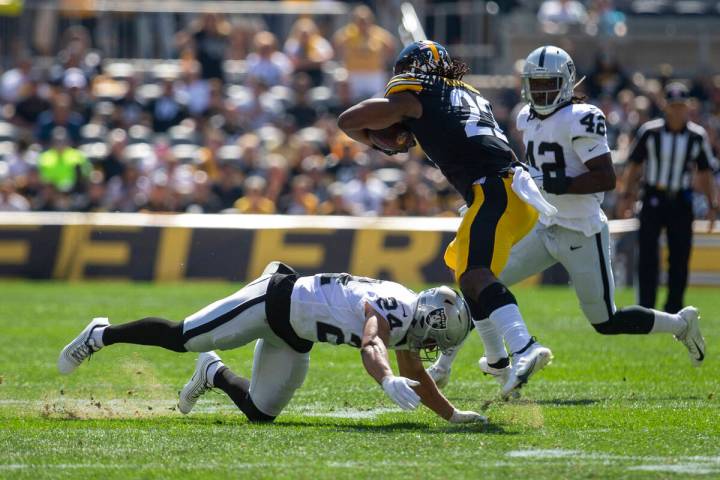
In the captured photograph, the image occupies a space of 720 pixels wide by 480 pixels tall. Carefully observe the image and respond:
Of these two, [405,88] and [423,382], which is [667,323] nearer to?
[423,382]

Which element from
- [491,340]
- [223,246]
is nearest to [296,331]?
[491,340]

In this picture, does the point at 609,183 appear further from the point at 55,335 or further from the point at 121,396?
the point at 55,335

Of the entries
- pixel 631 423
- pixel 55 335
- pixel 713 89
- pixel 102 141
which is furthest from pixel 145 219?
pixel 631 423

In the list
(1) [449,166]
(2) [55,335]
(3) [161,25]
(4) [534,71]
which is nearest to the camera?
(1) [449,166]

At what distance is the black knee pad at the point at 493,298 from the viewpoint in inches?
243

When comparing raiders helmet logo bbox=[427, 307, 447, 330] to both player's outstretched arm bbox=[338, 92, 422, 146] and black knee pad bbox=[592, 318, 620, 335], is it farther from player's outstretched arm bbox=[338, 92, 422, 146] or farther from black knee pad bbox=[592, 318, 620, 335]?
black knee pad bbox=[592, 318, 620, 335]

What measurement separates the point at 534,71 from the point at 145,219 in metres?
8.87

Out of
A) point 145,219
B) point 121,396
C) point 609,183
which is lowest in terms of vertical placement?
point 145,219

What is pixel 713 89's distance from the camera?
731 inches

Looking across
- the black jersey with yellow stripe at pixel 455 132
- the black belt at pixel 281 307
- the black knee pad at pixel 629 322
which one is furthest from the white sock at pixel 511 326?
the black knee pad at pixel 629 322

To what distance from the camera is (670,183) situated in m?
10.6

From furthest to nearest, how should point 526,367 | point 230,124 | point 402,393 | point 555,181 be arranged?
1. point 230,124
2. point 555,181
3. point 526,367
4. point 402,393

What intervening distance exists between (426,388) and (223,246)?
920 cm

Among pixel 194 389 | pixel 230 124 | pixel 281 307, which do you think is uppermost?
pixel 281 307
